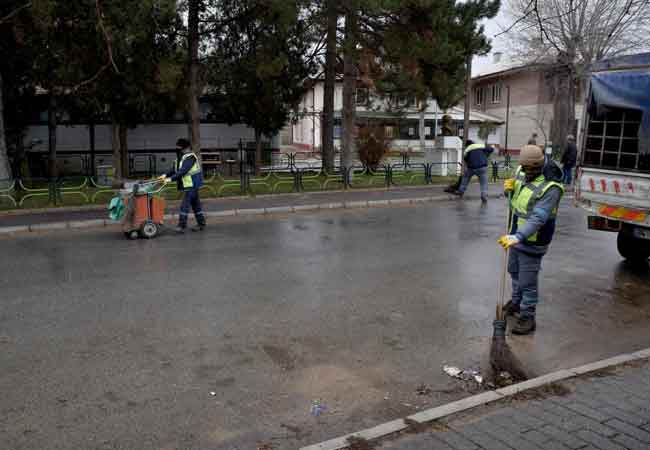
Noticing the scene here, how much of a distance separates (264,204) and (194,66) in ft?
18.2

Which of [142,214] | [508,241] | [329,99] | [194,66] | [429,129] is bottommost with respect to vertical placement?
→ [142,214]

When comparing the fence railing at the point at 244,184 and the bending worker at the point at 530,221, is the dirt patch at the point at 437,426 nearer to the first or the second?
the bending worker at the point at 530,221

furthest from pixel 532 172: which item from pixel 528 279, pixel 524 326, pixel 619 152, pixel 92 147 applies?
pixel 92 147

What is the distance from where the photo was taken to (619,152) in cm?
818

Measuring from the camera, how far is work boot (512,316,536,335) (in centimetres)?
595

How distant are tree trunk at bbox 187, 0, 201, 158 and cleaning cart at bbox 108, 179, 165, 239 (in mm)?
6962

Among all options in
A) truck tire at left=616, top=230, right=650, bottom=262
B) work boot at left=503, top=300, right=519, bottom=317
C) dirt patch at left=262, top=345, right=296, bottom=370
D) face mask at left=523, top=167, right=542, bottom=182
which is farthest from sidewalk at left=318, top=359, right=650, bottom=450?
truck tire at left=616, top=230, right=650, bottom=262

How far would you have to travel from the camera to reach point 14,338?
18.5 ft

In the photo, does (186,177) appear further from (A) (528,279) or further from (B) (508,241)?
(B) (508,241)

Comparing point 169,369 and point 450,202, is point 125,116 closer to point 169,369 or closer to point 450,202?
point 450,202

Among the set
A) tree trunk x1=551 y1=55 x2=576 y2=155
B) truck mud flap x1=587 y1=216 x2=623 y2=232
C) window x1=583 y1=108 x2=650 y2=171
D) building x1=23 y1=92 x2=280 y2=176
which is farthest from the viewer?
tree trunk x1=551 y1=55 x2=576 y2=155

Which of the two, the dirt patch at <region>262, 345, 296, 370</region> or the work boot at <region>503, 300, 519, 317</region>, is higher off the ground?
the work boot at <region>503, 300, 519, 317</region>

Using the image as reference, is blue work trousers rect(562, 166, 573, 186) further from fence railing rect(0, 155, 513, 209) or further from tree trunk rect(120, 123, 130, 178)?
tree trunk rect(120, 123, 130, 178)

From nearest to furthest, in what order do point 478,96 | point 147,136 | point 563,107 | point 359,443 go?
point 359,443, point 147,136, point 563,107, point 478,96
